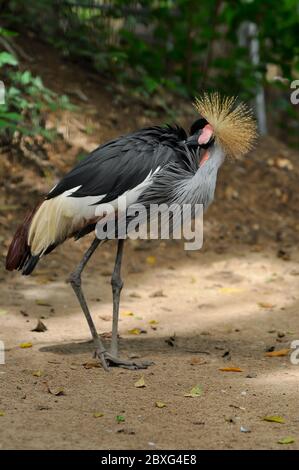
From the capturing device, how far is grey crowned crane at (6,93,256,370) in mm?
4625

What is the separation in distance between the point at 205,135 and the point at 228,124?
0.16 m

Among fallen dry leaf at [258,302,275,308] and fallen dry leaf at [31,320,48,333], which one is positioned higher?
fallen dry leaf at [258,302,275,308]

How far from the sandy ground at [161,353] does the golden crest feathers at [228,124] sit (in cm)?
130

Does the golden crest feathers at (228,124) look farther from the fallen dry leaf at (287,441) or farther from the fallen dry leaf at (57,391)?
the fallen dry leaf at (287,441)

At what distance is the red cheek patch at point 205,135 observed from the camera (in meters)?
4.86

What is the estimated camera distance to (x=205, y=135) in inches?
192

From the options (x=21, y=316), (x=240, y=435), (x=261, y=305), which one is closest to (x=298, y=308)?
(x=261, y=305)

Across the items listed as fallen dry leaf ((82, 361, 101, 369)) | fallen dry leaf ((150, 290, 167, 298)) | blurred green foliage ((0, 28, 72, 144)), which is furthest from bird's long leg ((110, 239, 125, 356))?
blurred green foliage ((0, 28, 72, 144))

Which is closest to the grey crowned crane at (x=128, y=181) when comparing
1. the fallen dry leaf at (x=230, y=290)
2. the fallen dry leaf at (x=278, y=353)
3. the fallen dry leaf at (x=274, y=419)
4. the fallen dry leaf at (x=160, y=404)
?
the fallen dry leaf at (x=160, y=404)

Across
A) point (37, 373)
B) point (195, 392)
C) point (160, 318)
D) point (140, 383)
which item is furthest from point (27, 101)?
point (195, 392)

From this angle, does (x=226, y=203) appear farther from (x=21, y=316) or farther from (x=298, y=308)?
(x=21, y=316)

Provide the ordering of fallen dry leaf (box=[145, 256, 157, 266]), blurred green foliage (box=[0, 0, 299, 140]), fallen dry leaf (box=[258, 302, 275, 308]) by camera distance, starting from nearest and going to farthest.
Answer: fallen dry leaf (box=[258, 302, 275, 308]) < fallen dry leaf (box=[145, 256, 157, 266]) < blurred green foliage (box=[0, 0, 299, 140])

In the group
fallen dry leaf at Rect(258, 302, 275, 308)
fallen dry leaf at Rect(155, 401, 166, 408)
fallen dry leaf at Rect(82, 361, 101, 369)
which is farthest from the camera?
fallen dry leaf at Rect(258, 302, 275, 308)

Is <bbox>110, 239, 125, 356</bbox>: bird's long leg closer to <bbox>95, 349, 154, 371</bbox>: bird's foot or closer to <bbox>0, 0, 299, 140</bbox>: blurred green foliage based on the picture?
<bbox>95, 349, 154, 371</bbox>: bird's foot
